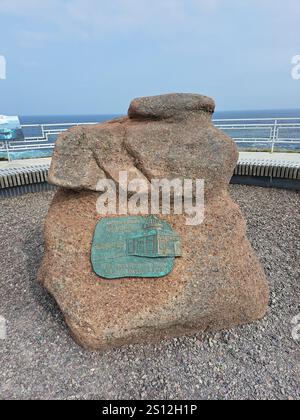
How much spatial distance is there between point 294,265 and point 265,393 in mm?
1949

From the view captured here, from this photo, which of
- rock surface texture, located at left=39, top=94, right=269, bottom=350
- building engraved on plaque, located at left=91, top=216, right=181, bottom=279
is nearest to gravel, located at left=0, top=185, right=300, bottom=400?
rock surface texture, located at left=39, top=94, right=269, bottom=350

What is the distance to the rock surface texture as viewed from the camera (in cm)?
264

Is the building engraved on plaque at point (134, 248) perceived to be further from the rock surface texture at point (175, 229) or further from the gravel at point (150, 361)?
the gravel at point (150, 361)

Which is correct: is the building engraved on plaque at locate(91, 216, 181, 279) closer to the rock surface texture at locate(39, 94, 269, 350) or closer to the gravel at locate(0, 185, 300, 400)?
the rock surface texture at locate(39, 94, 269, 350)

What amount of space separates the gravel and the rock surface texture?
5.5 inches

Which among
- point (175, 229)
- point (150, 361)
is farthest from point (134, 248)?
point (150, 361)

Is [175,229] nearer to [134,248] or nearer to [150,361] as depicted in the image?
[134,248]

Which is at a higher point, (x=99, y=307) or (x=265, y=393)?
(x=99, y=307)

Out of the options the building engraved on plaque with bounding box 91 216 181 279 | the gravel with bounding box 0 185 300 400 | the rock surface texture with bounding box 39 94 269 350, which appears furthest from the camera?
the building engraved on plaque with bounding box 91 216 181 279

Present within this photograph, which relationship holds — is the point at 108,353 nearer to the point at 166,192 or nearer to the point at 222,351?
the point at 222,351

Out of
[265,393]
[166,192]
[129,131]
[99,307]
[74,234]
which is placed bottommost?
[265,393]

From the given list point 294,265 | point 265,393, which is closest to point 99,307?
point 265,393

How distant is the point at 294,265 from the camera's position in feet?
12.8

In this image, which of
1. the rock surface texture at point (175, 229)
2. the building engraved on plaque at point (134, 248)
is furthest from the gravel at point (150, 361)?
the building engraved on plaque at point (134, 248)
